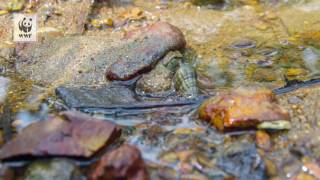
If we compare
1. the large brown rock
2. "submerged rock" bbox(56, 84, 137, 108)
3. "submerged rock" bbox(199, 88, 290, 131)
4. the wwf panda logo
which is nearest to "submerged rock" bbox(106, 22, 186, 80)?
the large brown rock

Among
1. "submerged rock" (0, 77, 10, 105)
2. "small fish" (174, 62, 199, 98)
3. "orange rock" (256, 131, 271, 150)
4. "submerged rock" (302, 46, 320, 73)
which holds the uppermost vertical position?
"submerged rock" (302, 46, 320, 73)

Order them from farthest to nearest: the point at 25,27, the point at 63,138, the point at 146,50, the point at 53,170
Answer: the point at 25,27
the point at 146,50
the point at 63,138
the point at 53,170

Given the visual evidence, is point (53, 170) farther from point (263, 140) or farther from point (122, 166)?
point (263, 140)

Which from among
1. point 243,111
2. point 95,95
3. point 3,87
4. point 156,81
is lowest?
point 3,87

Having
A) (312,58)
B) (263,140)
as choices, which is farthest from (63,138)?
(312,58)

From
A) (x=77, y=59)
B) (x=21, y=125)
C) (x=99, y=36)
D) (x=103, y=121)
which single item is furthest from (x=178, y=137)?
(x=99, y=36)

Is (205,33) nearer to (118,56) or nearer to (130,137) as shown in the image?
(118,56)

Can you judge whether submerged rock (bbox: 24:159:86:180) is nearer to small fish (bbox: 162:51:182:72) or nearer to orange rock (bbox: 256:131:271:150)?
orange rock (bbox: 256:131:271:150)
